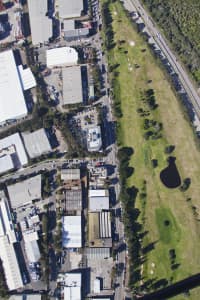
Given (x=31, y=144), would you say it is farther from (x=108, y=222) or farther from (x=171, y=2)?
(x=171, y=2)

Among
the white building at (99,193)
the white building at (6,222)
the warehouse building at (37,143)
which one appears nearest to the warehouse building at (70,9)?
the warehouse building at (37,143)

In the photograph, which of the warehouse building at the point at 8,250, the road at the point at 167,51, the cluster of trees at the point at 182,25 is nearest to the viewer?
the warehouse building at the point at 8,250

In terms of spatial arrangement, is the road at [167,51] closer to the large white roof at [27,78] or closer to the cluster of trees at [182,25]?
the cluster of trees at [182,25]

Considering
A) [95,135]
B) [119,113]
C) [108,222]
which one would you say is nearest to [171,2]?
[119,113]

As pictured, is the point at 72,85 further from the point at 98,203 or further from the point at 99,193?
the point at 98,203

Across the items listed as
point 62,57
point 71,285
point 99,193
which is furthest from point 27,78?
point 71,285

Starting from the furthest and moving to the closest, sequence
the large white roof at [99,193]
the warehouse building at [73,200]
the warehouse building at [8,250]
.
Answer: the large white roof at [99,193]
the warehouse building at [73,200]
the warehouse building at [8,250]
